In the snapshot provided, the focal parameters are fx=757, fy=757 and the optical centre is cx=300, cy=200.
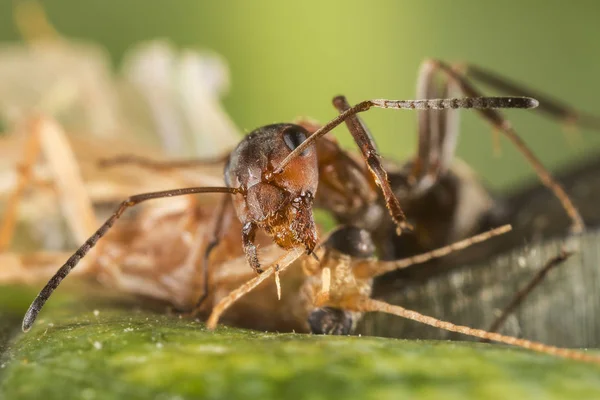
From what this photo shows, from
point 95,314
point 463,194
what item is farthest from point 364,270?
point 463,194

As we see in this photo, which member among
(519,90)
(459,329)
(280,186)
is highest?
(519,90)

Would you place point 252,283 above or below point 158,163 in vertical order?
below

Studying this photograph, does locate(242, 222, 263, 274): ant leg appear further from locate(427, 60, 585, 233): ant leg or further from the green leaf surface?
locate(427, 60, 585, 233): ant leg

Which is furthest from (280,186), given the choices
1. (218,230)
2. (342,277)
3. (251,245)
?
(218,230)

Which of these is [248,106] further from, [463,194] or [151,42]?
[463,194]

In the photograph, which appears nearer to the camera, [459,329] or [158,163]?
[459,329]

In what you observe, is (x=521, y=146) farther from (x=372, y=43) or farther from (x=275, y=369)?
(x=372, y=43)
